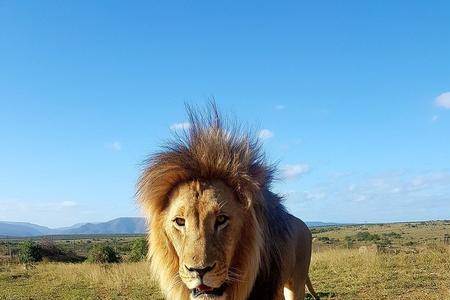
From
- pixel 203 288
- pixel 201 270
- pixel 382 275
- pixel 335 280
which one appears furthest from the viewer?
pixel 382 275

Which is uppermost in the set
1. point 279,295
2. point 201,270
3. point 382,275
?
point 201,270

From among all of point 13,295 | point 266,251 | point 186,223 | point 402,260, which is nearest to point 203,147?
point 186,223

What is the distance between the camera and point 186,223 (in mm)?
3551

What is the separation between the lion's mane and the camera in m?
3.75

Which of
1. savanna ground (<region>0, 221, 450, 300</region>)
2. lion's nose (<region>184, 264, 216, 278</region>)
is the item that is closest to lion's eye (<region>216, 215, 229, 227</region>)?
lion's nose (<region>184, 264, 216, 278</region>)

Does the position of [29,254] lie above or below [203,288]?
below

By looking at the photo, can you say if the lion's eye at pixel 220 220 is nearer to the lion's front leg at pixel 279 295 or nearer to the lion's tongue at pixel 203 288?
the lion's tongue at pixel 203 288

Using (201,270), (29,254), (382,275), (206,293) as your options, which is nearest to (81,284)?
(382,275)

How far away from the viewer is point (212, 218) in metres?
3.53

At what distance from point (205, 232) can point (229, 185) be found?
0.54m

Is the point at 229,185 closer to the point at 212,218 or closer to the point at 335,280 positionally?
the point at 212,218

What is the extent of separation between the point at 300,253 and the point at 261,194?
239 cm

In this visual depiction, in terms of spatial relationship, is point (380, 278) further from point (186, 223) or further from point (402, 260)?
point (186, 223)

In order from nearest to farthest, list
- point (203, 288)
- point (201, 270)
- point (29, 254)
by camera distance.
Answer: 1. point (201, 270)
2. point (203, 288)
3. point (29, 254)
